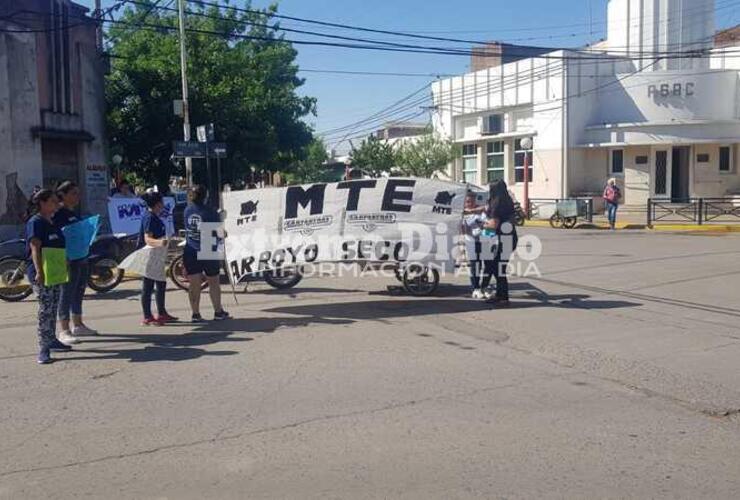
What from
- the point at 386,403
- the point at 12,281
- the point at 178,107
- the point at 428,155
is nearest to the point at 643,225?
the point at 428,155

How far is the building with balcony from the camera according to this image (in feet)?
60.0

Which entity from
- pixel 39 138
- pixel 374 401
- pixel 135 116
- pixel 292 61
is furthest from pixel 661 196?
pixel 374 401

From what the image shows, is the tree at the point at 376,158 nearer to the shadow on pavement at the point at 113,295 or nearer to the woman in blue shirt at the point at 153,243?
the shadow on pavement at the point at 113,295

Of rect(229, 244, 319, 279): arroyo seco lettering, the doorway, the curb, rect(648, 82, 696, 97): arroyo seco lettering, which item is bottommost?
the curb

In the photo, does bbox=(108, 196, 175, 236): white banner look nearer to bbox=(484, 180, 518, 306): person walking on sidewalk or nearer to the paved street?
the paved street

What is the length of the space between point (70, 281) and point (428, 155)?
3186cm

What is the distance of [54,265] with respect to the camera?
25.8 feet

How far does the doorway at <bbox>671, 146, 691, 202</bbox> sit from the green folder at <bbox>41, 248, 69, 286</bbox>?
29180 millimetres

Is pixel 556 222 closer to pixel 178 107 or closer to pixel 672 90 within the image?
pixel 672 90

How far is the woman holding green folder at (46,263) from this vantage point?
25.6ft

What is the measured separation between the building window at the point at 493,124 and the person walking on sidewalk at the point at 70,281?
103 ft

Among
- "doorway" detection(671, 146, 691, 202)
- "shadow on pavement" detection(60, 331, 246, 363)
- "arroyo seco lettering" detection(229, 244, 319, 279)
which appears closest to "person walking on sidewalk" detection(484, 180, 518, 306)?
"arroyo seco lettering" detection(229, 244, 319, 279)

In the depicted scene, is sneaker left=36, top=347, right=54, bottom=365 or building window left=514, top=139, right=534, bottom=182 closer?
sneaker left=36, top=347, right=54, bottom=365

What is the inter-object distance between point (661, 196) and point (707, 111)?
3940 millimetres
